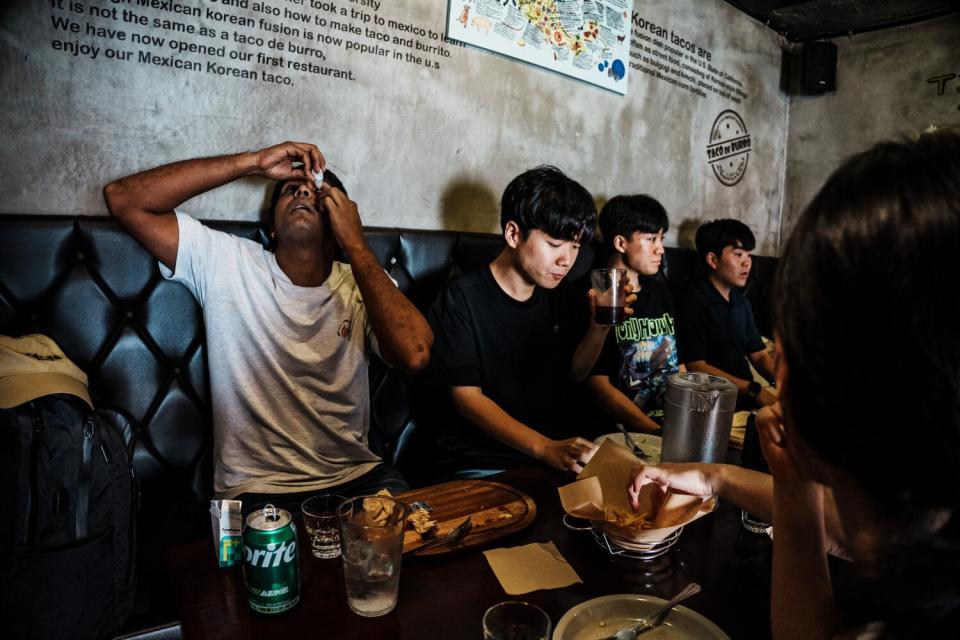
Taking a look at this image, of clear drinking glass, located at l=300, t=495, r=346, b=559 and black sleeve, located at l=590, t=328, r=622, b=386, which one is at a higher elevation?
black sleeve, located at l=590, t=328, r=622, b=386

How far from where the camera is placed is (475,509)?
1.09 metres

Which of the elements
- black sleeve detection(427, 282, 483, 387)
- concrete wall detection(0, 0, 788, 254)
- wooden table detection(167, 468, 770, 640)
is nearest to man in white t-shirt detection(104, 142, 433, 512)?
black sleeve detection(427, 282, 483, 387)

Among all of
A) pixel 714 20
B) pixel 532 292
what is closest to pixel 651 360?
pixel 532 292

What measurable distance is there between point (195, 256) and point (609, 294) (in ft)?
4.01

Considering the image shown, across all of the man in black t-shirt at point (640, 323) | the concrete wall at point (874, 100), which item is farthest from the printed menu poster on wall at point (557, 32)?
the concrete wall at point (874, 100)

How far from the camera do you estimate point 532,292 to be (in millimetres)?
2016

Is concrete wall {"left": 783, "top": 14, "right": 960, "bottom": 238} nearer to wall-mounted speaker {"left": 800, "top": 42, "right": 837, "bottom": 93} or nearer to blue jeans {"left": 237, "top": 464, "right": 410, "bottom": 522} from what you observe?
wall-mounted speaker {"left": 800, "top": 42, "right": 837, "bottom": 93}

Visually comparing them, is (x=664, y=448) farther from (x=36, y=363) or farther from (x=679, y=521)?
(x=36, y=363)

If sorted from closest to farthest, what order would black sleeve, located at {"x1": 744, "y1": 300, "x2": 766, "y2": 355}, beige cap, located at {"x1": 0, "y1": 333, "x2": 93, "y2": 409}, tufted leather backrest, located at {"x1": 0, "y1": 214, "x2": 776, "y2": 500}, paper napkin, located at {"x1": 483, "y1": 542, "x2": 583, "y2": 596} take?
paper napkin, located at {"x1": 483, "y1": 542, "x2": 583, "y2": 596}
beige cap, located at {"x1": 0, "y1": 333, "x2": 93, "y2": 409}
tufted leather backrest, located at {"x1": 0, "y1": 214, "x2": 776, "y2": 500}
black sleeve, located at {"x1": 744, "y1": 300, "x2": 766, "y2": 355}

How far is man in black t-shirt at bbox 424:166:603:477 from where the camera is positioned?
179cm

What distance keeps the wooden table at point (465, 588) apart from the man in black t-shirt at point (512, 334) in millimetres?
750

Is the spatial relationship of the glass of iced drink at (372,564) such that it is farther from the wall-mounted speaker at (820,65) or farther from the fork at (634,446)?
the wall-mounted speaker at (820,65)

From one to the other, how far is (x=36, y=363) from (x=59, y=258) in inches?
15.7

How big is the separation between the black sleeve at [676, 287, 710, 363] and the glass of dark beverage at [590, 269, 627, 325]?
3.79ft
